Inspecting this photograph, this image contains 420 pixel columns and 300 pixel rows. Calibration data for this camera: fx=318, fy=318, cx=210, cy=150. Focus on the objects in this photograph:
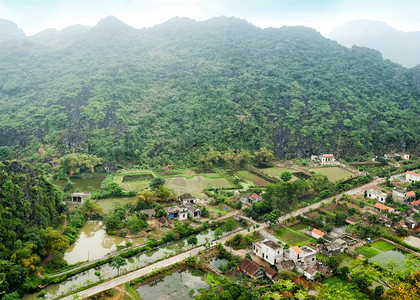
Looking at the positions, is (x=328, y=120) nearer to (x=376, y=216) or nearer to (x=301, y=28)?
(x=376, y=216)

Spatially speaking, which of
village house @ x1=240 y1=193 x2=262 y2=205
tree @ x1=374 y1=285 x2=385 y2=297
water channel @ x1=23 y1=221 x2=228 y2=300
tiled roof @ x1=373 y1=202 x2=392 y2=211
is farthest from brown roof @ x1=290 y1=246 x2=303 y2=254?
tiled roof @ x1=373 y1=202 x2=392 y2=211

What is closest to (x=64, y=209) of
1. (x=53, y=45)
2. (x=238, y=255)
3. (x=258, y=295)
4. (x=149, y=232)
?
(x=149, y=232)

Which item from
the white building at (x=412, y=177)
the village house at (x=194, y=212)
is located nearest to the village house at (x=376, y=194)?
the white building at (x=412, y=177)

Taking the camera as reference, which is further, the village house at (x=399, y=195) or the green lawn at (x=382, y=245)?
the village house at (x=399, y=195)

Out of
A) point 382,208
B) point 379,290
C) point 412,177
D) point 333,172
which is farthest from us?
point 333,172

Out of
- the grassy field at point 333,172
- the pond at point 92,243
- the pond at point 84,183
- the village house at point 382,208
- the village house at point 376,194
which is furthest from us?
the grassy field at point 333,172

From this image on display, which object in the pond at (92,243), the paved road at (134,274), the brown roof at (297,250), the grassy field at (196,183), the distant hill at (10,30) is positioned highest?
the distant hill at (10,30)

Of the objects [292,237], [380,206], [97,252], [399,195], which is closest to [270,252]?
[292,237]

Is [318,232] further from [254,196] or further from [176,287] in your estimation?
[176,287]

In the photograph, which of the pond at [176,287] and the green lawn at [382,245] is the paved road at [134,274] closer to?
the pond at [176,287]
